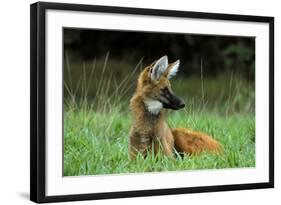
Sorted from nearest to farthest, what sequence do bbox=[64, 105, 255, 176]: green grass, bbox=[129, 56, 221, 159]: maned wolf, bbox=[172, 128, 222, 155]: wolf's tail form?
bbox=[64, 105, 255, 176]: green grass
bbox=[129, 56, 221, 159]: maned wolf
bbox=[172, 128, 222, 155]: wolf's tail

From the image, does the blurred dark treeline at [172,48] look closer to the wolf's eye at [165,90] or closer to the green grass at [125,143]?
the wolf's eye at [165,90]

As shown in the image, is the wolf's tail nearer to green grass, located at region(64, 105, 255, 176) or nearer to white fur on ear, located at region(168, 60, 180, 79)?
green grass, located at region(64, 105, 255, 176)

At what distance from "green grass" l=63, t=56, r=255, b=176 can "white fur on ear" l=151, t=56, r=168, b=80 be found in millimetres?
130

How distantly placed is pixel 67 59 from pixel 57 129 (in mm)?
498

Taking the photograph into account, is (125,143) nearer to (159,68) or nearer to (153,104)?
(153,104)

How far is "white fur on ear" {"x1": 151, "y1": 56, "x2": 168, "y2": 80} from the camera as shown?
4074mm

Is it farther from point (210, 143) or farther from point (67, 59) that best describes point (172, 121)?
point (67, 59)

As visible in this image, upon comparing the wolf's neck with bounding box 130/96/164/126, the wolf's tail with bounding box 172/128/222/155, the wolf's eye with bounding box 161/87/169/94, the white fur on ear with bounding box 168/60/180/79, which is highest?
the white fur on ear with bounding box 168/60/180/79

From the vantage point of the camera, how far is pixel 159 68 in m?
4.09

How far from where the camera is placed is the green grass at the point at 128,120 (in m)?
3.94

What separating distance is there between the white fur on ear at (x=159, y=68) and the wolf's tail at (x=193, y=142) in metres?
0.31

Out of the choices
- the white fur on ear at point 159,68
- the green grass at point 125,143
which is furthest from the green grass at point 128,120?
the white fur on ear at point 159,68

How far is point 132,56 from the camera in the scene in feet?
14.4

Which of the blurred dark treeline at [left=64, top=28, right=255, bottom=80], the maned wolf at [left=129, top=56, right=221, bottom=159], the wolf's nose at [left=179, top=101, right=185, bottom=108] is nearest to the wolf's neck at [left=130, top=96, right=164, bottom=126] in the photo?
the maned wolf at [left=129, top=56, right=221, bottom=159]
